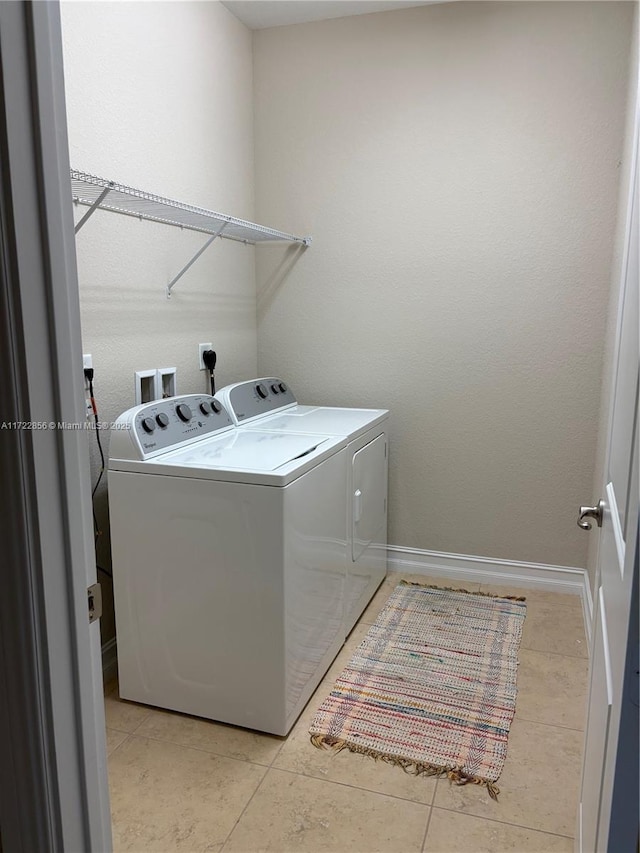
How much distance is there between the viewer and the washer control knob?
2213 millimetres

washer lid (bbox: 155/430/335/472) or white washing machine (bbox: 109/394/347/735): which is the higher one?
washer lid (bbox: 155/430/335/472)

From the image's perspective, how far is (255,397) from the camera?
2.75m

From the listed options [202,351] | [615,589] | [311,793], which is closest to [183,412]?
[202,351]

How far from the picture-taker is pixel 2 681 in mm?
777

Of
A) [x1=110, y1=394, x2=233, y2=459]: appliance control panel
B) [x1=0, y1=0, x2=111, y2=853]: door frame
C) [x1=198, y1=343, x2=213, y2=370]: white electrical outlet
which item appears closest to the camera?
[x1=0, y1=0, x2=111, y2=853]: door frame

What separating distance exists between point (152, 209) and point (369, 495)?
1399mm

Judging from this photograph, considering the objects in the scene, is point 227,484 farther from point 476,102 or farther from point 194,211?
point 476,102

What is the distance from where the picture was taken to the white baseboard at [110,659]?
2.22 metres

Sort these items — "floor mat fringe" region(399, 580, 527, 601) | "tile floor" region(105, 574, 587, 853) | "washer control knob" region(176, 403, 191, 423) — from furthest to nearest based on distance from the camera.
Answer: "floor mat fringe" region(399, 580, 527, 601)
"washer control knob" region(176, 403, 191, 423)
"tile floor" region(105, 574, 587, 853)

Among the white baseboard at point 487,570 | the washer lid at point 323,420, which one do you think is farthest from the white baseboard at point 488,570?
the washer lid at point 323,420

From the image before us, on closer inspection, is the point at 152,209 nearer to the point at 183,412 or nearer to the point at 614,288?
the point at 183,412

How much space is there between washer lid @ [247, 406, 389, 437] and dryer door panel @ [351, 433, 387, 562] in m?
0.10

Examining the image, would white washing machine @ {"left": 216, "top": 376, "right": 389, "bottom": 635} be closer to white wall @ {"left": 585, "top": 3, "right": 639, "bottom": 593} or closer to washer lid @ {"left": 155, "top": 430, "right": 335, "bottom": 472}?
washer lid @ {"left": 155, "top": 430, "right": 335, "bottom": 472}

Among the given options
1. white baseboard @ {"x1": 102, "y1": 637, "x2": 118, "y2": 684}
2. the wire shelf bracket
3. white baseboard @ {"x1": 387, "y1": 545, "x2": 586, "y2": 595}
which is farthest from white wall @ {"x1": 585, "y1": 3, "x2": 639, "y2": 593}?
white baseboard @ {"x1": 102, "y1": 637, "x2": 118, "y2": 684}
